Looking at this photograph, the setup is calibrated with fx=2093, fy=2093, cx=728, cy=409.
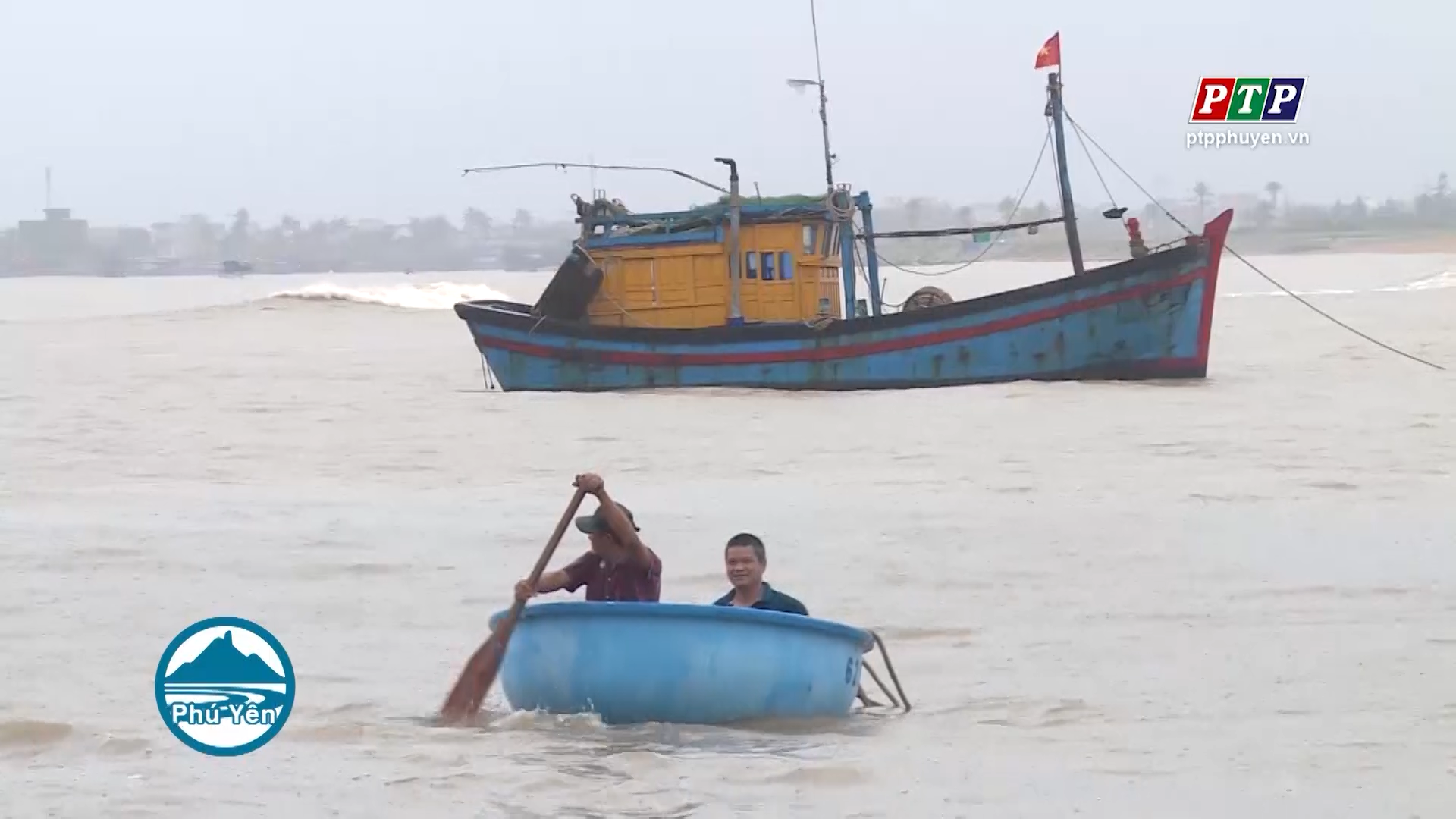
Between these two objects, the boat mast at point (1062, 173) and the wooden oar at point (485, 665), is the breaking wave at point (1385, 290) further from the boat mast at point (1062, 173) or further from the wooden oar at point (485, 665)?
the wooden oar at point (485, 665)

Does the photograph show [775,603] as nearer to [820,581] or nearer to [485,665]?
[485,665]

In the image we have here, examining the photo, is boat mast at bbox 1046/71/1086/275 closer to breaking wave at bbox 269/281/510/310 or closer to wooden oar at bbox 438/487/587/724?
wooden oar at bbox 438/487/587/724

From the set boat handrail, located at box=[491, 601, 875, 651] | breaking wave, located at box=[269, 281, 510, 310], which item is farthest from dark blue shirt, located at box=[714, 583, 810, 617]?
breaking wave, located at box=[269, 281, 510, 310]

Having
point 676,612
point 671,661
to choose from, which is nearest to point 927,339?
point 671,661

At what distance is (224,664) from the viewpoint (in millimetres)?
8062

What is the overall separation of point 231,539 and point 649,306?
41.5ft

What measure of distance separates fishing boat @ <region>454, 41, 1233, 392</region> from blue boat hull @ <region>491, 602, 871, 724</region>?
704 inches

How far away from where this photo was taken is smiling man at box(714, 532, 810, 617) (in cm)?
902

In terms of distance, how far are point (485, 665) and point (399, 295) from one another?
73029 mm

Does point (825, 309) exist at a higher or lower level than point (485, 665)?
higher

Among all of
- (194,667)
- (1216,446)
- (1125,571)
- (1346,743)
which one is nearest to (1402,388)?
(1216,446)

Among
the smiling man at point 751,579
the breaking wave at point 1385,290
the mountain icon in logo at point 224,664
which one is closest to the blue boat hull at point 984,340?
the smiling man at point 751,579

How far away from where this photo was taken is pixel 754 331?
26.6 metres

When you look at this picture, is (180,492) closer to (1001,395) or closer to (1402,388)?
(1001,395)
